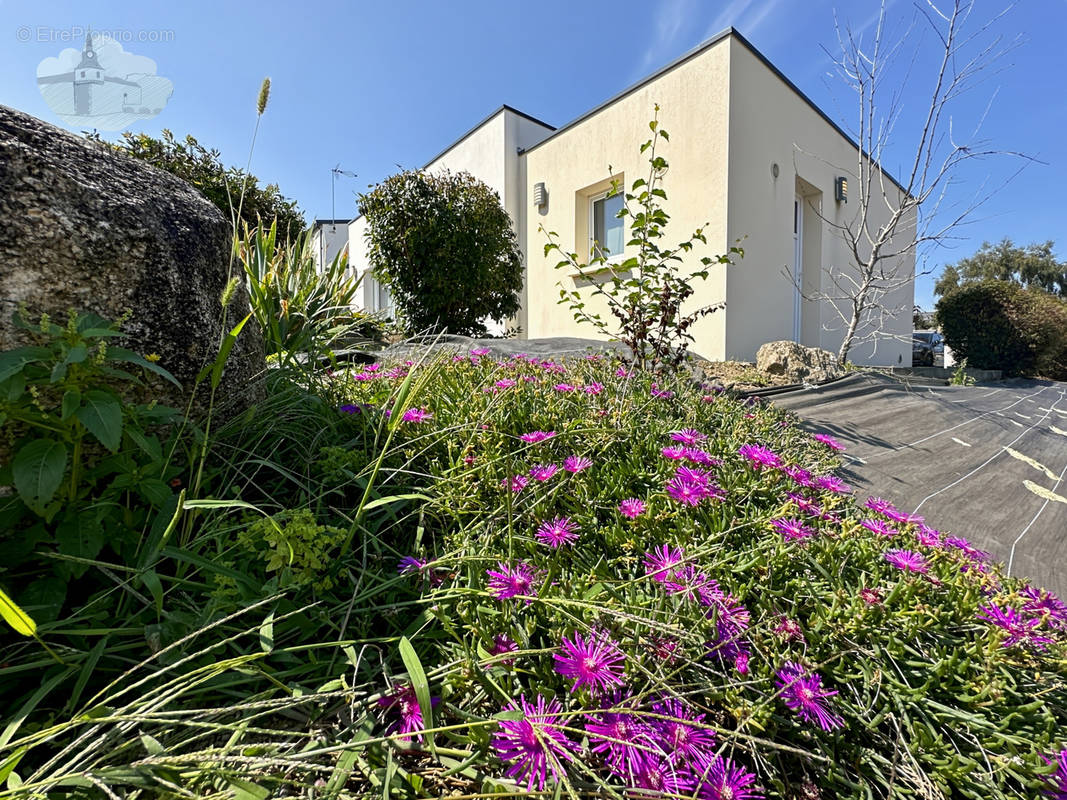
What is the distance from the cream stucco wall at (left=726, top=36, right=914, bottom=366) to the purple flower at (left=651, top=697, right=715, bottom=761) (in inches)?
199

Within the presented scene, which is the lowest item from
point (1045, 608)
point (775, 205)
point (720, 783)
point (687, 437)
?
point (720, 783)

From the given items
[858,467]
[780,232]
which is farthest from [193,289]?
[780,232]

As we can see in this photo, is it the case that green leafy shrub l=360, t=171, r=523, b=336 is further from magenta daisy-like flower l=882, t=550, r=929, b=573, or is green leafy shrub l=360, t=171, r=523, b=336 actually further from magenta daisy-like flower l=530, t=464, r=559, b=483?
magenta daisy-like flower l=882, t=550, r=929, b=573

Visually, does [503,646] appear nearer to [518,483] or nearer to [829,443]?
[518,483]

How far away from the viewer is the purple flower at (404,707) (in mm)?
647

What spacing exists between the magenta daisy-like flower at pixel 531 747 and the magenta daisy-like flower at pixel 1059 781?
580 mm

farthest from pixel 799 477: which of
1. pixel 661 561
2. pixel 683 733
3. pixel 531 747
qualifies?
pixel 531 747

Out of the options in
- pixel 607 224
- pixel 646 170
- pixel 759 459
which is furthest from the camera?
→ pixel 607 224

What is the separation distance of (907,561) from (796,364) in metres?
3.36

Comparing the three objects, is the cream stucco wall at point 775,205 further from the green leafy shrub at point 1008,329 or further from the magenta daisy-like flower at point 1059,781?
the magenta daisy-like flower at point 1059,781

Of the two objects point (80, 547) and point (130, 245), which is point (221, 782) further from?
point (130, 245)

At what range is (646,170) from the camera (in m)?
6.16

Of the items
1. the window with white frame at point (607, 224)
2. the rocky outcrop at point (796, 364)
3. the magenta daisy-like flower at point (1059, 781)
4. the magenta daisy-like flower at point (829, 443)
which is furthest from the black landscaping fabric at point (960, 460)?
the window with white frame at point (607, 224)

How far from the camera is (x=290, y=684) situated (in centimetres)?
72
